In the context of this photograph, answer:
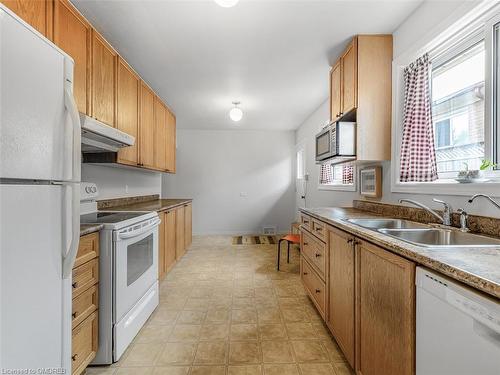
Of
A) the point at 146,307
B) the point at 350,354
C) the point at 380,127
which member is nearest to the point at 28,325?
the point at 146,307

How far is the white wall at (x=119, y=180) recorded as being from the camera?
265 centimetres

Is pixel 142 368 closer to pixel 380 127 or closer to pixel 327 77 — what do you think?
pixel 380 127

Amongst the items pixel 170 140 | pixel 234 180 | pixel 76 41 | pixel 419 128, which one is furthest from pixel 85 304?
pixel 234 180

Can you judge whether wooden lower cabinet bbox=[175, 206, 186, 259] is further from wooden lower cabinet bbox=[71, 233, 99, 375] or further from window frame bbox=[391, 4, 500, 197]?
window frame bbox=[391, 4, 500, 197]

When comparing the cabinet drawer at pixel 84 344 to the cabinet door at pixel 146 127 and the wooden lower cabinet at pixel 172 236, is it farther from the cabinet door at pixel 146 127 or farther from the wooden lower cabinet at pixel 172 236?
the cabinet door at pixel 146 127

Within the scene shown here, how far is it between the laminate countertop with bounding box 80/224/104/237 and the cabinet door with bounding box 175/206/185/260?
2096mm

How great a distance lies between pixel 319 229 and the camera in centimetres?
219

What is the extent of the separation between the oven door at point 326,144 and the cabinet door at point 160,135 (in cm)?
222

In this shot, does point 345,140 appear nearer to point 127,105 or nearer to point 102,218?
point 102,218

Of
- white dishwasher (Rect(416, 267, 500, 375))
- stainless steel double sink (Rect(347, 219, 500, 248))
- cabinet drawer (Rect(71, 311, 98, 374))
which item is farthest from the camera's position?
cabinet drawer (Rect(71, 311, 98, 374))

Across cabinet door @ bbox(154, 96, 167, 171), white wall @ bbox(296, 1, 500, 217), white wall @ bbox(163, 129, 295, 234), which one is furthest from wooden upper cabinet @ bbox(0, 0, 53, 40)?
white wall @ bbox(163, 129, 295, 234)

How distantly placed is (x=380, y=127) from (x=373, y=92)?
0.32m

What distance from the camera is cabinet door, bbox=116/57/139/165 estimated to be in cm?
251

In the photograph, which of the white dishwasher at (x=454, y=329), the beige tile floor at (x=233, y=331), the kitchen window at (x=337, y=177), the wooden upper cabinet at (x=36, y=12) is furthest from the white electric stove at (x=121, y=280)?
the kitchen window at (x=337, y=177)
